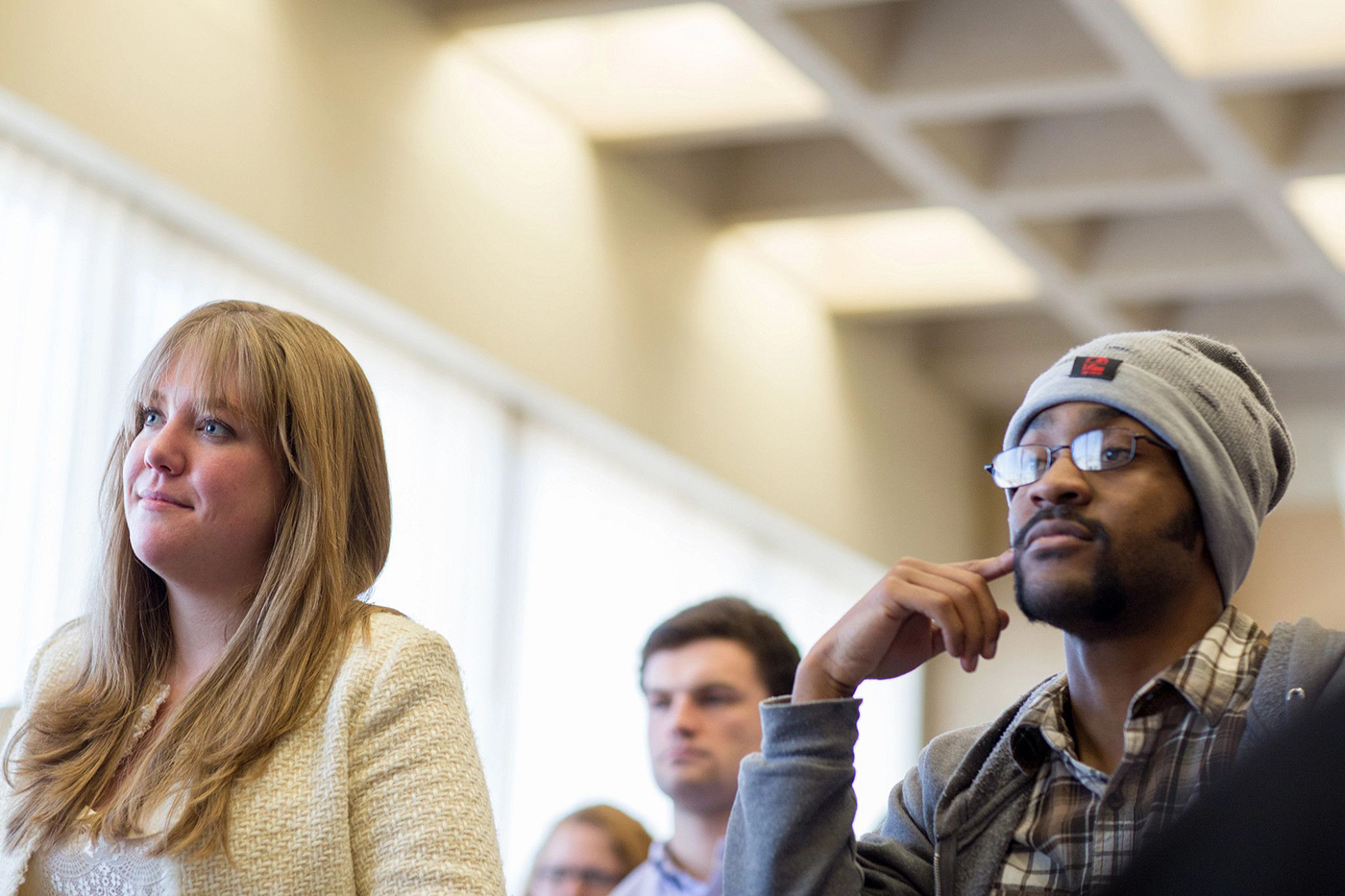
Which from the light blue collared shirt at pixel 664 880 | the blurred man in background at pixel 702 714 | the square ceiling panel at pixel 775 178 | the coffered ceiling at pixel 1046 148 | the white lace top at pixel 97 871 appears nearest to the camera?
the white lace top at pixel 97 871

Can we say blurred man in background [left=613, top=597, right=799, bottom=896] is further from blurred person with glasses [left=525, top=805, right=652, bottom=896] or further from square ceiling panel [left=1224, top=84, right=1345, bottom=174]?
square ceiling panel [left=1224, top=84, right=1345, bottom=174]

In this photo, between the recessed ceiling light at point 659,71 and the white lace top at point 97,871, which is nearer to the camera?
the white lace top at point 97,871

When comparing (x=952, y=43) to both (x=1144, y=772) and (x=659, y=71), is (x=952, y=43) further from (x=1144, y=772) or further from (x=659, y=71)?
(x=1144, y=772)

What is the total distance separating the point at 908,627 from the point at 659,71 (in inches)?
169

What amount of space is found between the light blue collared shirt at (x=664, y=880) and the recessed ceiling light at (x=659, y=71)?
3153 mm

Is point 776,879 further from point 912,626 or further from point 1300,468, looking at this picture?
point 1300,468

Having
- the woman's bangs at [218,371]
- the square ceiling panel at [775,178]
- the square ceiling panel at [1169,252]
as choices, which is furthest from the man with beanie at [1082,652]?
the square ceiling panel at [1169,252]

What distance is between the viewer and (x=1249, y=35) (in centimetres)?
523

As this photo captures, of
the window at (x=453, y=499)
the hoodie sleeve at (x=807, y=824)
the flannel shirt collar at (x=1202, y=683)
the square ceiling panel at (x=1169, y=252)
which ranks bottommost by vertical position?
the hoodie sleeve at (x=807, y=824)

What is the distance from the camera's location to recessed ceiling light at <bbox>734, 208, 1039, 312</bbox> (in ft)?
23.4

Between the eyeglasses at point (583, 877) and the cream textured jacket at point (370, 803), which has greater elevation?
the cream textured jacket at point (370, 803)

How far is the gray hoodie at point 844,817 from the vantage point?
67.7 inches

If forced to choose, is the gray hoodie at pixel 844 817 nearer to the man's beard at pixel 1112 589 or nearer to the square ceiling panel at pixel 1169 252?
the man's beard at pixel 1112 589

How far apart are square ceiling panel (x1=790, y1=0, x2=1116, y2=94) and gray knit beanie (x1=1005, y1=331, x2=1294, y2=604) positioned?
11.5ft
